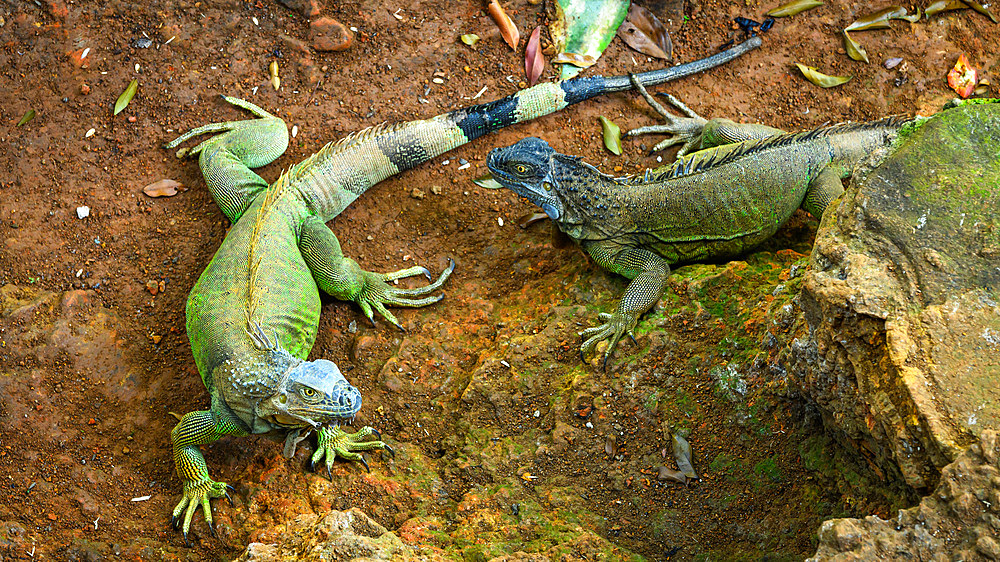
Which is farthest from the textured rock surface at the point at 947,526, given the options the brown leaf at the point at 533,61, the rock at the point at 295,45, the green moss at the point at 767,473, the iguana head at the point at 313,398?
the rock at the point at 295,45

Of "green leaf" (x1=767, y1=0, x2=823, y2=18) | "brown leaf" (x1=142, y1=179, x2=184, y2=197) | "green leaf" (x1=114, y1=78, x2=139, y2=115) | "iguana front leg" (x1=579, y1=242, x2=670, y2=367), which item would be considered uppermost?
"green leaf" (x1=767, y1=0, x2=823, y2=18)

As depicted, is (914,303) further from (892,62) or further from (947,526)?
(892,62)

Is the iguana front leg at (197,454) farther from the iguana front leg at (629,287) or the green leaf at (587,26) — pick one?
the green leaf at (587,26)

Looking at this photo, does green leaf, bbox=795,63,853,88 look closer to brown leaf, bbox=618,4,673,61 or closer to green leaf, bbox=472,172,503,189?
brown leaf, bbox=618,4,673,61

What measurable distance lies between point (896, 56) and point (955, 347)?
4.56m

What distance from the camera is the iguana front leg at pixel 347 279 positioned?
461 centimetres

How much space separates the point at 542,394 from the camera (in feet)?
12.6

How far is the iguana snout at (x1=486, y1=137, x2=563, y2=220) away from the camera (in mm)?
4379

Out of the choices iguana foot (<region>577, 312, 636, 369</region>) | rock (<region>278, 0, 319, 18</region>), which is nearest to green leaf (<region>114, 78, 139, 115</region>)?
rock (<region>278, 0, 319, 18</region>)

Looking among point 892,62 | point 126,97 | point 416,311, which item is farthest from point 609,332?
point 126,97

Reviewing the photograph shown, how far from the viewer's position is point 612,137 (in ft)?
18.1

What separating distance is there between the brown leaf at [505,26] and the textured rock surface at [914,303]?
3.64 metres

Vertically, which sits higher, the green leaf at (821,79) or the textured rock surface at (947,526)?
the textured rock surface at (947,526)

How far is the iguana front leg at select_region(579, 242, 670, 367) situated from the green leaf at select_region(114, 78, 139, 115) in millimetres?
3628
